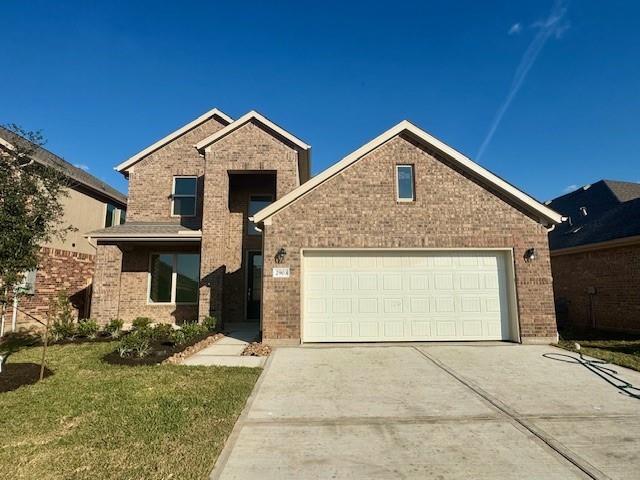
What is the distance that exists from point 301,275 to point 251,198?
255 inches

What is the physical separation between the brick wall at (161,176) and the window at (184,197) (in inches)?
7.2

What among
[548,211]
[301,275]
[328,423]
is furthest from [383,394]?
[548,211]

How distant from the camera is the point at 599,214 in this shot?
15.5 metres

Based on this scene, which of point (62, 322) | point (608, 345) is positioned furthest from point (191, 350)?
point (608, 345)

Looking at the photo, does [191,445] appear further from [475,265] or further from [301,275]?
[475,265]

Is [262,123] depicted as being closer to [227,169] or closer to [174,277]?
[227,169]

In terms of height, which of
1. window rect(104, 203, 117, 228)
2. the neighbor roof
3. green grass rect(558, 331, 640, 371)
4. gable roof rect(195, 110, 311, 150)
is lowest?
green grass rect(558, 331, 640, 371)

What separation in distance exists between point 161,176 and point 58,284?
5.61m

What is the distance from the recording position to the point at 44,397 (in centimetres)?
571

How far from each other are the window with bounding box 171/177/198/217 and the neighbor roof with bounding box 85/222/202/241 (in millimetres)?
1067

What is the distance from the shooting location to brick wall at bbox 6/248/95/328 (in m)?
13.0

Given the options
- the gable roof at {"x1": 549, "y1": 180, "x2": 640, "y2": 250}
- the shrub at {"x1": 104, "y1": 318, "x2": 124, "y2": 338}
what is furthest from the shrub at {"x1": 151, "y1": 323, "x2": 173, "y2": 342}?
the gable roof at {"x1": 549, "y1": 180, "x2": 640, "y2": 250}

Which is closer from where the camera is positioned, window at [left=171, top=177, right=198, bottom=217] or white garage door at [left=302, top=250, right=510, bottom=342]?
white garage door at [left=302, top=250, right=510, bottom=342]

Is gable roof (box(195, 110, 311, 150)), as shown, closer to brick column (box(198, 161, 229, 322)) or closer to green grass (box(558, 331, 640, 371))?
brick column (box(198, 161, 229, 322))
